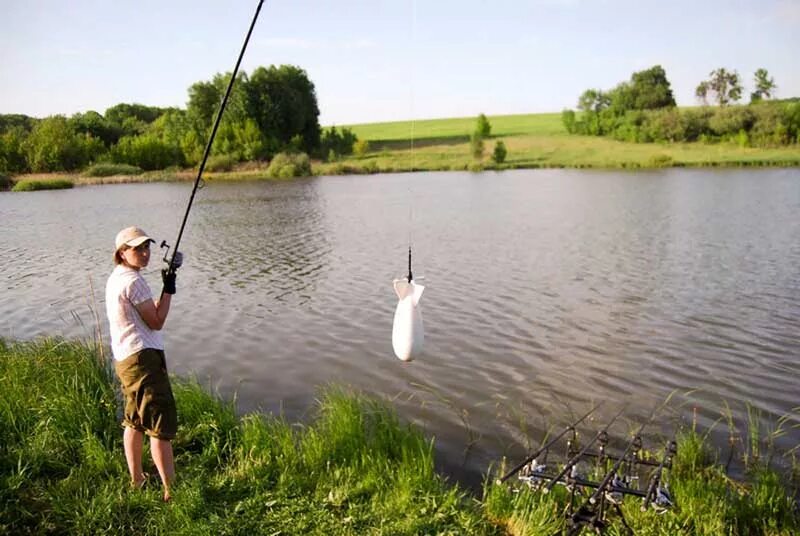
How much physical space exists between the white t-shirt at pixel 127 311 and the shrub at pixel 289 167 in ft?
168

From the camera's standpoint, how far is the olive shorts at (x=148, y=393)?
426cm

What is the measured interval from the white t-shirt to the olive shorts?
0.07 meters

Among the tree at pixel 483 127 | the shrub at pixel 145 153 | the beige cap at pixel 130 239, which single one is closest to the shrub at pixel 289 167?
the shrub at pixel 145 153

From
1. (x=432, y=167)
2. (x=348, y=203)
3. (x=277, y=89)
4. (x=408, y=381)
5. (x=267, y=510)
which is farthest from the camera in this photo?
(x=277, y=89)

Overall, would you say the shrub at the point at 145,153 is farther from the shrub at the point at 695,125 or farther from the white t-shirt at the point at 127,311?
the white t-shirt at the point at 127,311

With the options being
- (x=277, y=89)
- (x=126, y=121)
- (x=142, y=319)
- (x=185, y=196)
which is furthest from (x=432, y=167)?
(x=142, y=319)

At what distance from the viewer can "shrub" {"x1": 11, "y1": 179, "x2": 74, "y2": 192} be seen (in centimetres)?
4403

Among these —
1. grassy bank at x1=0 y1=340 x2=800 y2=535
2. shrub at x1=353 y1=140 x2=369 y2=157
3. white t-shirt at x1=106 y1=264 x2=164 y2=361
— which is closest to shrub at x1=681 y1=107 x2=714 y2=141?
shrub at x1=353 y1=140 x2=369 y2=157

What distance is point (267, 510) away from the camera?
4.21 m

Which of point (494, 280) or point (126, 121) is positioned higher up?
point (126, 121)

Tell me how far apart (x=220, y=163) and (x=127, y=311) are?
190 ft

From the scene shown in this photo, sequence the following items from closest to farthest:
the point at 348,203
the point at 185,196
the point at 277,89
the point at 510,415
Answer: the point at 510,415 → the point at 348,203 → the point at 185,196 → the point at 277,89

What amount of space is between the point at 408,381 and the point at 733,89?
294 ft

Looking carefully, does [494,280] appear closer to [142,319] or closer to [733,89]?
[142,319]
